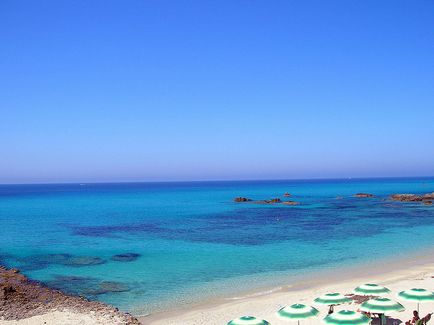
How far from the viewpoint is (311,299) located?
60.5 ft

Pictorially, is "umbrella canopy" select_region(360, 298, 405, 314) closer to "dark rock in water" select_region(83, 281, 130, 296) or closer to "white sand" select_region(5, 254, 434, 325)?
"white sand" select_region(5, 254, 434, 325)

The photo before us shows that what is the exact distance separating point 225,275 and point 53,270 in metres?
10.7

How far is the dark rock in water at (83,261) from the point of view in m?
27.6

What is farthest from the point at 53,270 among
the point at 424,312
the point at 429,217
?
the point at 429,217

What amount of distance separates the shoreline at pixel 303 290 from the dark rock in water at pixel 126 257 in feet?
37.5

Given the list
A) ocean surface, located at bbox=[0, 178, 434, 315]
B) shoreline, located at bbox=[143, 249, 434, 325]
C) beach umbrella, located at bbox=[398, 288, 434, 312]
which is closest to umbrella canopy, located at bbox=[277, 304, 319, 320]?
shoreline, located at bbox=[143, 249, 434, 325]

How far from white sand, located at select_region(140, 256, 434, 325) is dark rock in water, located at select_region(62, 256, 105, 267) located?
12151 mm

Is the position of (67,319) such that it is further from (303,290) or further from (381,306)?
(381,306)

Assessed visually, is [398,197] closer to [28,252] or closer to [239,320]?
[28,252]

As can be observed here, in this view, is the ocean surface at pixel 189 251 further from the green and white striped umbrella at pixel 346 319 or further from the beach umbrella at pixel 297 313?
the green and white striped umbrella at pixel 346 319

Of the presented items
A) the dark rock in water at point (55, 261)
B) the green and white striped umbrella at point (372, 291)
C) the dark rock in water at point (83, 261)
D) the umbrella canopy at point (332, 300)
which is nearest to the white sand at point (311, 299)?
the green and white striped umbrella at point (372, 291)

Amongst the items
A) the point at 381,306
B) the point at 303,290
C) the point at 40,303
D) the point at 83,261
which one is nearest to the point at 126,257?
the point at 83,261

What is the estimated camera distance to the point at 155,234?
4172cm

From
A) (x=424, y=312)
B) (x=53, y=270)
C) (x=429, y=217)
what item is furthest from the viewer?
(x=429, y=217)
